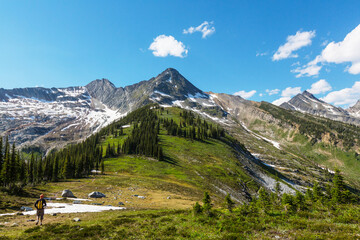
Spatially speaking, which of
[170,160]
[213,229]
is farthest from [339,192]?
[170,160]

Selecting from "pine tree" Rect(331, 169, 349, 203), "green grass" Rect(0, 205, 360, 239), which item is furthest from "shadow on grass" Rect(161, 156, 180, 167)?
"green grass" Rect(0, 205, 360, 239)

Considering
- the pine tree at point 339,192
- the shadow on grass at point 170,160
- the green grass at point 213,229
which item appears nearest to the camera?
the green grass at point 213,229

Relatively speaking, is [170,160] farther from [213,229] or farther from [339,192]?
[213,229]

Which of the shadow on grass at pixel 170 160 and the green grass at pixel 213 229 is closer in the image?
the green grass at pixel 213 229

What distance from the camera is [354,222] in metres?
15.8

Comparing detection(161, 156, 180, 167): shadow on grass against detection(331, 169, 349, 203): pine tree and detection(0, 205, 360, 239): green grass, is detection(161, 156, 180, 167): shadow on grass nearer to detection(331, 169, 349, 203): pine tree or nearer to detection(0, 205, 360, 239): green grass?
detection(331, 169, 349, 203): pine tree

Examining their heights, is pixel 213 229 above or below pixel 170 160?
above

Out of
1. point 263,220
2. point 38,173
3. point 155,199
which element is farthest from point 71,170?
point 263,220

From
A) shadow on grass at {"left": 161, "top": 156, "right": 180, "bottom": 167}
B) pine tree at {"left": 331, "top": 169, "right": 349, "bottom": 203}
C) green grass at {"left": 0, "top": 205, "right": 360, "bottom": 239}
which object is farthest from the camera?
shadow on grass at {"left": 161, "top": 156, "right": 180, "bottom": 167}

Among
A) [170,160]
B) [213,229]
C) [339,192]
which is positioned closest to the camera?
[213,229]

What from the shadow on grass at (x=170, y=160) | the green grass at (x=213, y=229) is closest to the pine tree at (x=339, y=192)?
the green grass at (x=213, y=229)

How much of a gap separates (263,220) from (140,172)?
6757cm

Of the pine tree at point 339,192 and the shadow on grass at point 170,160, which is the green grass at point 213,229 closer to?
the pine tree at point 339,192

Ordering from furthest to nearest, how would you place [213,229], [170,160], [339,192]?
[170,160] → [339,192] → [213,229]
